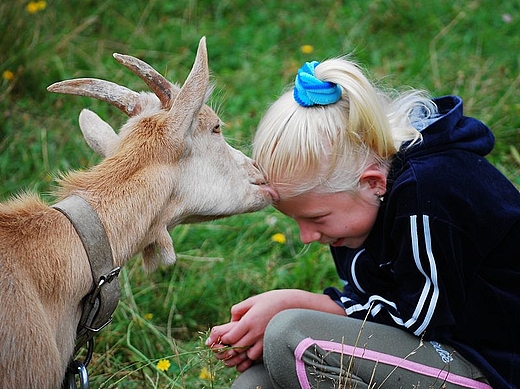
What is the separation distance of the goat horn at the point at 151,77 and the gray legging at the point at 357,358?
92 cm

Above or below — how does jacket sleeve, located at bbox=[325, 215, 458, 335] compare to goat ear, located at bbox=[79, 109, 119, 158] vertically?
below

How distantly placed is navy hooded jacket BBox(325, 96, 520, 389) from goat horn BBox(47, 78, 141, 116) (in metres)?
1.00

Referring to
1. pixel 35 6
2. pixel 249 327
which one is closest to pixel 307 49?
pixel 35 6

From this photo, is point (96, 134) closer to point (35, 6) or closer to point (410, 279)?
point (410, 279)

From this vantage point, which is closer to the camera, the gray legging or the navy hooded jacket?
the navy hooded jacket

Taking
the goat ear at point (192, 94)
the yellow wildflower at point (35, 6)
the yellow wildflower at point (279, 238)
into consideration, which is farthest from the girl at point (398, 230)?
the yellow wildflower at point (35, 6)

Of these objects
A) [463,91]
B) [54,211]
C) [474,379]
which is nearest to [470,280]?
[474,379]

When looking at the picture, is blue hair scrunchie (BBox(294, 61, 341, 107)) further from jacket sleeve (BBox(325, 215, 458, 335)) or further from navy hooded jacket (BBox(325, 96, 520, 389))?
jacket sleeve (BBox(325, 215, 458, 335))

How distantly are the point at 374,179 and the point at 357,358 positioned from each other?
26.2 inches

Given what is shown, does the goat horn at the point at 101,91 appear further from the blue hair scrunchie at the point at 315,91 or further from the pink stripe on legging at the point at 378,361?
the pink stripe on legging at the point at 378,361

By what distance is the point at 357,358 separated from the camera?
2.95 m

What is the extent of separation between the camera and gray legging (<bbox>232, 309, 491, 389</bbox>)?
9.62 feet

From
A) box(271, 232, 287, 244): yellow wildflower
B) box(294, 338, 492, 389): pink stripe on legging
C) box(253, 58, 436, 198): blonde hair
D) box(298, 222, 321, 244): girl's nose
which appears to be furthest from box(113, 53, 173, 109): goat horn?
box(271, 232, 287, 244): yellow wildflower

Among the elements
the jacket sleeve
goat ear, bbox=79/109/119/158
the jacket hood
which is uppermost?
goat ear, bbox=79/109/119/158
